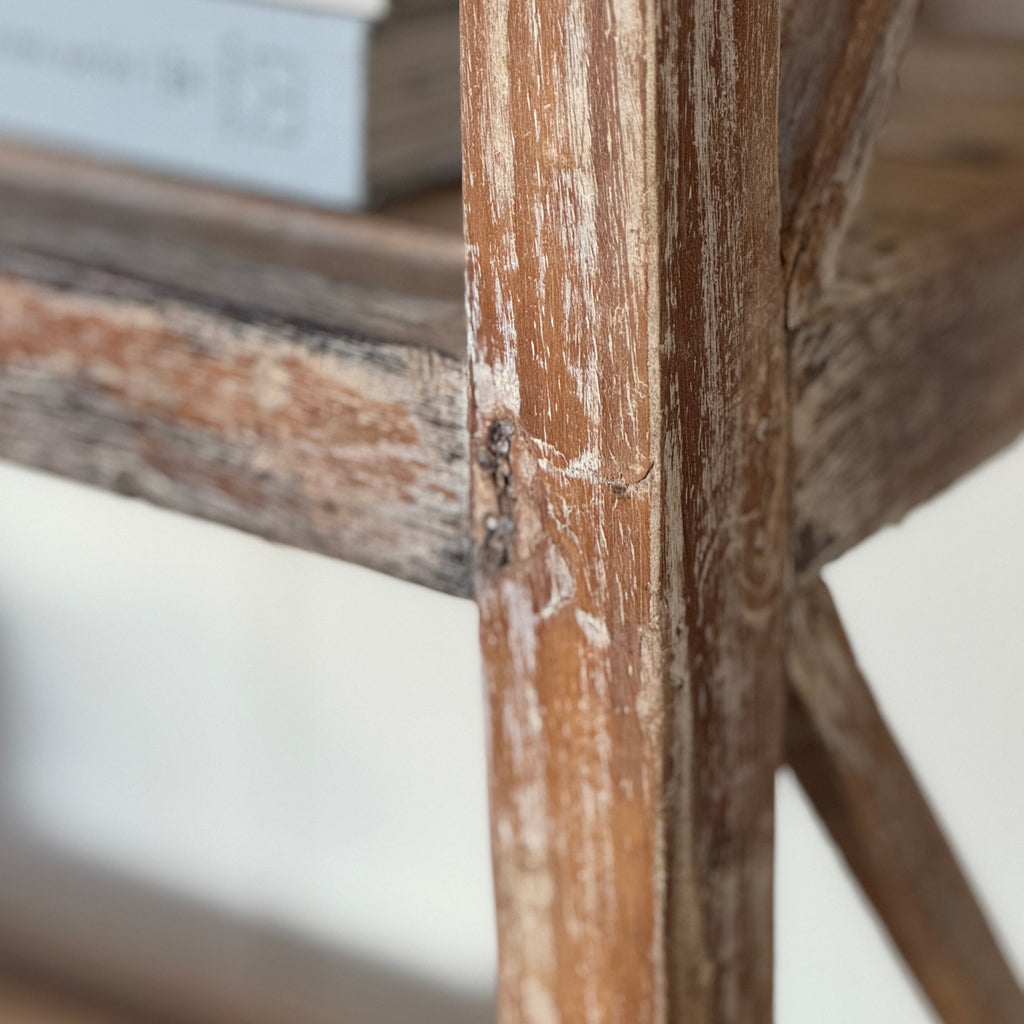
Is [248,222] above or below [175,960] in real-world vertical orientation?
above

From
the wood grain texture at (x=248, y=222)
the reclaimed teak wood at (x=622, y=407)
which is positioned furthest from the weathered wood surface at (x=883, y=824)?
the wood grain texture at (x=248, y=222)

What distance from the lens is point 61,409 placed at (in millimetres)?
379

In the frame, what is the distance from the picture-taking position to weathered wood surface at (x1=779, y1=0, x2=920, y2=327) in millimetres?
296

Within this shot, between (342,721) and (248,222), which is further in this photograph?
(342,721)

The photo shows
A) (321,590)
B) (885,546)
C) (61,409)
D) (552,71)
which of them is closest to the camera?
(552,71)

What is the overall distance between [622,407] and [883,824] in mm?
201

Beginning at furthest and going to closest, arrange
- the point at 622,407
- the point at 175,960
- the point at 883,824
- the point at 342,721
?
the point at 175,960 < the point at 342,721 < the point at 883,824 < the point at 622,407

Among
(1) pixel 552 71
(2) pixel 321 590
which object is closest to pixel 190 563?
(2) pixel 321 590

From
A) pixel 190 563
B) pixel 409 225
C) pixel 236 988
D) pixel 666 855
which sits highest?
pixel 409 225

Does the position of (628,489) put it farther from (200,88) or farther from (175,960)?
(175,960)

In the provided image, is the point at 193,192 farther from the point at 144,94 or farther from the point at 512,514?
the point at 512,514

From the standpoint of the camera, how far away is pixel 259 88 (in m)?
0.43

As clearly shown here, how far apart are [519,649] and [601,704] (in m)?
0.02

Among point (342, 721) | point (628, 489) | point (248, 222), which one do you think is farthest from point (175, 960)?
point (628, 489)
